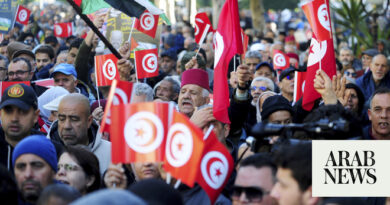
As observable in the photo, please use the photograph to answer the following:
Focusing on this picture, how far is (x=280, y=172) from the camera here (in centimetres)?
430

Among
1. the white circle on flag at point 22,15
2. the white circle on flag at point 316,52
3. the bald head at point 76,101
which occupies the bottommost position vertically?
the bald head at point 76,101

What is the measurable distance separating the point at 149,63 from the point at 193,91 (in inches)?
103

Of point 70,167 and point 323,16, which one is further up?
point 323,16

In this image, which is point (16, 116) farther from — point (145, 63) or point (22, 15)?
point (22, 15)

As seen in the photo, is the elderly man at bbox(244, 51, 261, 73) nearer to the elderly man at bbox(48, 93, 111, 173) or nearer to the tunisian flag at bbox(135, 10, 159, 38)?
the tunisian flag at bbox(135, 10, 159, 38)

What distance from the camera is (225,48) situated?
748cm

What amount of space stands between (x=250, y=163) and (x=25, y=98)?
8.53 ft

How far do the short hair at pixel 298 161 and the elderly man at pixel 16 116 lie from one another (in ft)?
9.56

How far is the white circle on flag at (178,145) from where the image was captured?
15.9ft

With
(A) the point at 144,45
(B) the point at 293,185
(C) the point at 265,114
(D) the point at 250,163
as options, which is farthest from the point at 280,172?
(A) the point at 144,45

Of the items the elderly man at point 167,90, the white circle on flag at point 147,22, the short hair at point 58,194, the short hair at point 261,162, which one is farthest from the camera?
the white circle on flag at point 147,22

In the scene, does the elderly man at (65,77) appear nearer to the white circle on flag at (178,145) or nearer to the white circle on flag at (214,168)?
the white circle on flag at (214,168)


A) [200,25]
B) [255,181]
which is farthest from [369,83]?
[255,181]

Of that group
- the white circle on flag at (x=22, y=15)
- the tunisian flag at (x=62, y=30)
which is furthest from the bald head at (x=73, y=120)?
the tunisian flag at (x=62, y=30)
